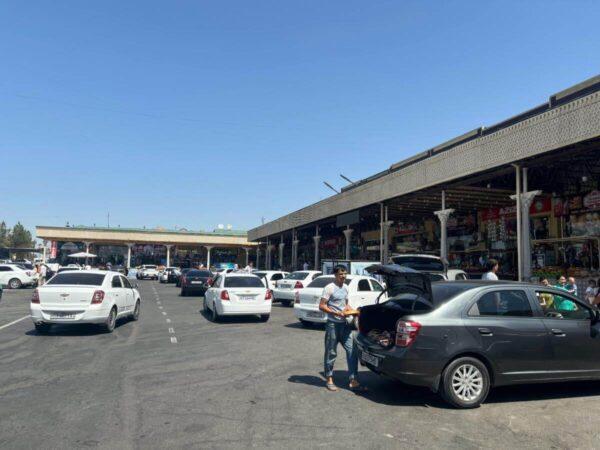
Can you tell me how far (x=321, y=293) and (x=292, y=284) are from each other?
6670 millimetres

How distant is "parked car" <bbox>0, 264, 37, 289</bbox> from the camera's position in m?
31.1

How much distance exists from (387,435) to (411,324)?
1.51m

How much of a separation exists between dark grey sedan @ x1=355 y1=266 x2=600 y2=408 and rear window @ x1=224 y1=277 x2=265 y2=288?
8.45 metres

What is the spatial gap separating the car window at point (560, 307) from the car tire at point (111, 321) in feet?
33.0

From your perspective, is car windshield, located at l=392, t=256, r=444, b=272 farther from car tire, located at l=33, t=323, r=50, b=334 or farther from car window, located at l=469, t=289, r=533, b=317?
car tire, located at l=33, t=323, r=50, b=334

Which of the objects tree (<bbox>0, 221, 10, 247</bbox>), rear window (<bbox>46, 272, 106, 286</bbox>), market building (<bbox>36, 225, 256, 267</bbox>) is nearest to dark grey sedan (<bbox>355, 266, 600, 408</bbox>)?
rear window (<bbox>46, 272, 106, 286</bbox>)

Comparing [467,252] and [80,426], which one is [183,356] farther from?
[467,252]

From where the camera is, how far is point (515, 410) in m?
6.05

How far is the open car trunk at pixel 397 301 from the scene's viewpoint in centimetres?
655

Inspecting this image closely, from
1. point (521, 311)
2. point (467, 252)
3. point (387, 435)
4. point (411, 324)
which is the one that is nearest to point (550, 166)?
point (467, 252)

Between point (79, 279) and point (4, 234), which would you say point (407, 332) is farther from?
point (4, 234)

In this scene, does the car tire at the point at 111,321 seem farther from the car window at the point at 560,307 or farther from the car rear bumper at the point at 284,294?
the car window at the point at 560,307

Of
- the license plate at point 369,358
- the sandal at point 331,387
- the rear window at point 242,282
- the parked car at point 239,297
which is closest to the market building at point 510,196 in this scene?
the parked car at point 239,297

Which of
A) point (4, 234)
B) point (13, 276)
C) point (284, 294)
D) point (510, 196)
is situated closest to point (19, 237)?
point (4, 234)
